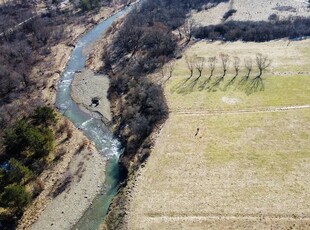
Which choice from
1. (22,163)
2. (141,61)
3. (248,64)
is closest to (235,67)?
(248,64)

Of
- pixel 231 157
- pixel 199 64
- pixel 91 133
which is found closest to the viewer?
pixel 231 157

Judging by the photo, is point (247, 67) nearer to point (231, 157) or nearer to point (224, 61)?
point (224, 61)

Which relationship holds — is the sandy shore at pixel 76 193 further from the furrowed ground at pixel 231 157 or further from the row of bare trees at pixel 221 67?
the row of bare trees at pixel 221 67

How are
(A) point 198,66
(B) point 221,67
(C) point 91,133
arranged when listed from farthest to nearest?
(A) point 198,66, (B) point 221,67, (C) point 91,133

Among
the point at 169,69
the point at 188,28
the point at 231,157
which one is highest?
the point at 188,28

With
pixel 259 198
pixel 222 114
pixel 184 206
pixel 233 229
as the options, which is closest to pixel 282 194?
pixel 259 198

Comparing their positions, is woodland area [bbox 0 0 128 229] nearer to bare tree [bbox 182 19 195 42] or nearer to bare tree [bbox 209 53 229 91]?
bare tree [bbox 209 53 229 91]
